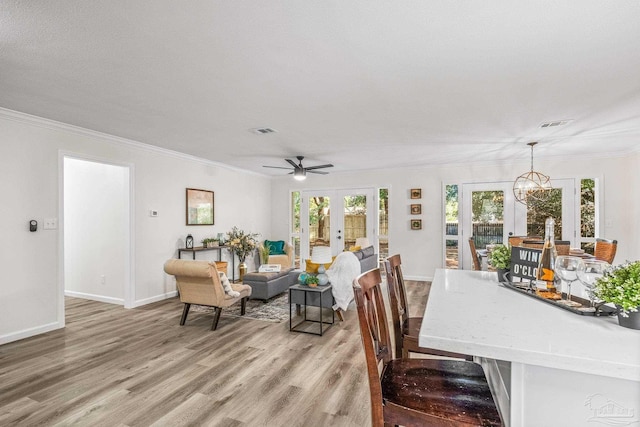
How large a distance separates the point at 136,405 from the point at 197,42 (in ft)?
8.22

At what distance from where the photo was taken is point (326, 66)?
243cm

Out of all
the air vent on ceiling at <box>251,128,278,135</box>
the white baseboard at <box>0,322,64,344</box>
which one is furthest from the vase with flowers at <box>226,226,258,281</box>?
the white baseboard at <box>0,322,64,344</box>

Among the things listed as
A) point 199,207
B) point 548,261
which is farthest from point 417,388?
point 199,207

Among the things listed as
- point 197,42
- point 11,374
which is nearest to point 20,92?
point 197,42

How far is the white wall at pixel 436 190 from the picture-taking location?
18.1 ft

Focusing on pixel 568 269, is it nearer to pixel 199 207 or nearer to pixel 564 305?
pixel 564 305

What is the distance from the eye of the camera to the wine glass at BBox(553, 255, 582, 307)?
4.49 feet

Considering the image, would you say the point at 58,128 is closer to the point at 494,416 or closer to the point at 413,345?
the point at 413,345

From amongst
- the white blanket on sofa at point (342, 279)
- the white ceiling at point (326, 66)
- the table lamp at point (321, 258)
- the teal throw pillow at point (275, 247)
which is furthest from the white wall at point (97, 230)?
the teal throw pillow at point (275, 247)

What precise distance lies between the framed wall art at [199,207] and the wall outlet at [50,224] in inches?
80.4

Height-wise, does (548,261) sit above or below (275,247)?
above

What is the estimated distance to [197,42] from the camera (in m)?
2.10

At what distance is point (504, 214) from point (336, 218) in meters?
3.43

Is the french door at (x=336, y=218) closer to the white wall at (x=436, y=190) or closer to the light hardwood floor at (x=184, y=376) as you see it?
the white wall at (x=436, y=190)
